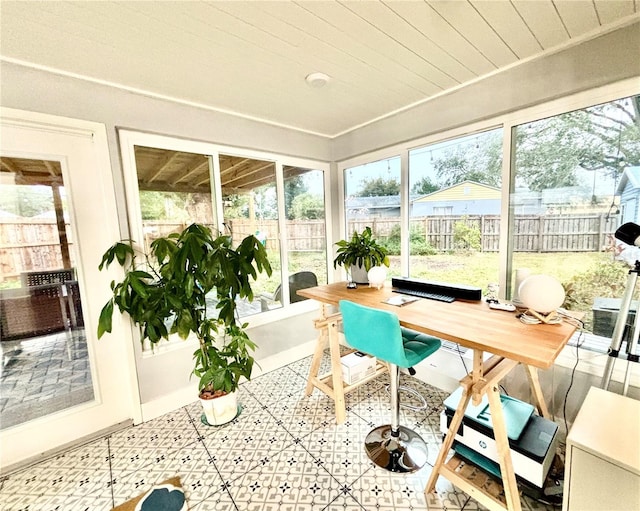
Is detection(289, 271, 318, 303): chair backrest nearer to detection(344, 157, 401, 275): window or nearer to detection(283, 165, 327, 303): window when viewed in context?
detection(283, 165, 327, 303): window

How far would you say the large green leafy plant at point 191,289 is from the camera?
5.35 feet

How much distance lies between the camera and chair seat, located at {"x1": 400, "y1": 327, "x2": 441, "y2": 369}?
1375 mm

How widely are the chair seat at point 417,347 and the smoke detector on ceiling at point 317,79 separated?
1.69 meters

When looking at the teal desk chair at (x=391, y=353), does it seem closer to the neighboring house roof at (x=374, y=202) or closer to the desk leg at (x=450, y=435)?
the desk leg at (x=450, y=435)

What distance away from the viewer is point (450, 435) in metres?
1.28

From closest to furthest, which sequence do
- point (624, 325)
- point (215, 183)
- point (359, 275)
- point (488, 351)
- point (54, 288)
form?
point (488, 351), point (624, 325), point (54, 288), point (215, 183), point (359, 275)

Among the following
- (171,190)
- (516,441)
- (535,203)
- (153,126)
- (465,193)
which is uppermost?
(153,126)

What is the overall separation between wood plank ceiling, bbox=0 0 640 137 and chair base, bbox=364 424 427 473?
2291 millimetres

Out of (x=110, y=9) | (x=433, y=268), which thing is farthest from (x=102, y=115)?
(x=433, y=268)

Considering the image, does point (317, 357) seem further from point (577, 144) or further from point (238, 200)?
point (577, 144)

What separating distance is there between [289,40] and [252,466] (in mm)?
2379

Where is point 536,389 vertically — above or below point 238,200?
below

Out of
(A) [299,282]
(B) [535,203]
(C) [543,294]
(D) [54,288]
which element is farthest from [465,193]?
(D) [54,288]

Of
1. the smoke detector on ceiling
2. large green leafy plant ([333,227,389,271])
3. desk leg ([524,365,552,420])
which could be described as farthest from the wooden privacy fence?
the smoke detector on ceiling
